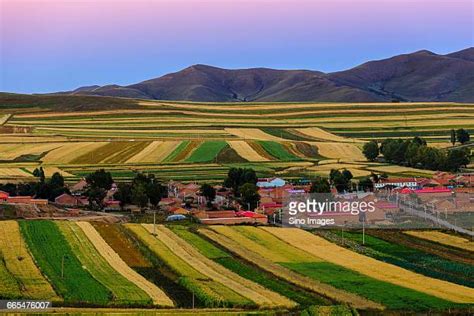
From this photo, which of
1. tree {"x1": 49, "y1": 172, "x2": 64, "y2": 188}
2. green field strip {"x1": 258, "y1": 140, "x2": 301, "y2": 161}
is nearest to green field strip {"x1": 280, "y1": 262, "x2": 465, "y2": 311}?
tree {"x1": 49, "y1": 172, "x2": 64, "y2": 188}

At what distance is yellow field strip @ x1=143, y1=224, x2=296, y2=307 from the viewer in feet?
114

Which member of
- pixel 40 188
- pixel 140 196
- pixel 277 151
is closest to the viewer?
pixel 140 196

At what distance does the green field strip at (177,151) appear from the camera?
95062 millimetres

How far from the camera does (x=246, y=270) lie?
41188 millimetres

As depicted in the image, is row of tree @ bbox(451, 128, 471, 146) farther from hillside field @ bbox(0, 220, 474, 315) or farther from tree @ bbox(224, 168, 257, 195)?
hillside field @ bbox(0, 220, 474, 315)

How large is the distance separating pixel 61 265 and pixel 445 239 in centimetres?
2009

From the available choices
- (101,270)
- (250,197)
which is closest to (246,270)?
(101,270)

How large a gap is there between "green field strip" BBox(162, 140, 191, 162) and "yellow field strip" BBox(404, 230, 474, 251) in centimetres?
4504

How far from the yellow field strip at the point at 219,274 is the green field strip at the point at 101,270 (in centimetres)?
354

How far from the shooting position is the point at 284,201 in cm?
6159

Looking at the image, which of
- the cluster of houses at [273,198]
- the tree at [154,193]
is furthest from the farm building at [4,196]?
the tree at [154,193]

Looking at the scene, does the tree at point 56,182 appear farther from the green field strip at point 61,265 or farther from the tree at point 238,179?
the green field strip at point 61,265

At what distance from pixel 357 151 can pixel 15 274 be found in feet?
223

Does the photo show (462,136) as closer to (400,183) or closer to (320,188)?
(400,183)
